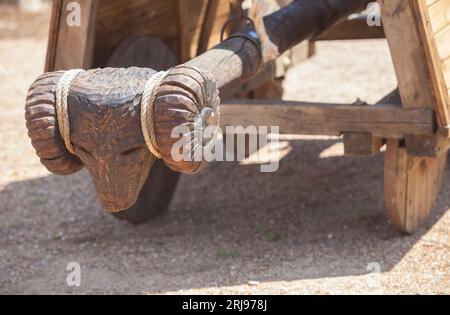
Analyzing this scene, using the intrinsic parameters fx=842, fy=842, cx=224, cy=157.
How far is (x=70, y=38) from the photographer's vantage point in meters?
4.45

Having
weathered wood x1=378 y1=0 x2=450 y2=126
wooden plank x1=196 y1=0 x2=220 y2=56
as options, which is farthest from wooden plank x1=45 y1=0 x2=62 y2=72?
weathered wood x1=378 y1=0 x2=450 y2=126

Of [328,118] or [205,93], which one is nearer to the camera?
[205,93]

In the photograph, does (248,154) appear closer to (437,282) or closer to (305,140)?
(305,140)

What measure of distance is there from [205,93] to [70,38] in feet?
5.28

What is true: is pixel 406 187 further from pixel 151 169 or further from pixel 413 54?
pixel 151 169

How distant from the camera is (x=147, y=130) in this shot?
302cm

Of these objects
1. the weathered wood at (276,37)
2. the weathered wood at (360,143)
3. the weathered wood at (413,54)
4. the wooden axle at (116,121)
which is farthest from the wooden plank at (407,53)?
the wooden axle at (116,121)

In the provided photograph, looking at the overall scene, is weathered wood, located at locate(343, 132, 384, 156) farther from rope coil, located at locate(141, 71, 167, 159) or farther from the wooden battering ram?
rope coil, located at locate(141, 71, 167, 159)

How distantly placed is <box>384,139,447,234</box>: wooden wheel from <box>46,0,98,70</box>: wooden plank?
1681mm
